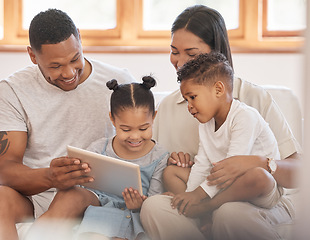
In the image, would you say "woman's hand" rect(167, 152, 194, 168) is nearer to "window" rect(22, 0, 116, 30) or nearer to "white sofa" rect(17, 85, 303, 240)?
"white sofa" rect(17, 85, 303, 240)

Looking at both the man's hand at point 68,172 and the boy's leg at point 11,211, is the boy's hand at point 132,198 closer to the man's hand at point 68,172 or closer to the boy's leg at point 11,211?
the man's hand at point 68,172

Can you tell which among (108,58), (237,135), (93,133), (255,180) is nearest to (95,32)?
(108,58)

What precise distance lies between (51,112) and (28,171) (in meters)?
0.25

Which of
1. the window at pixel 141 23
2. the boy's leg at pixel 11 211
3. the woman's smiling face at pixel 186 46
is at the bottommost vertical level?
the boy's leg at pixel 11 211

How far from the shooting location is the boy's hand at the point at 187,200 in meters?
1.20

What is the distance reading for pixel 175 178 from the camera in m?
1.38

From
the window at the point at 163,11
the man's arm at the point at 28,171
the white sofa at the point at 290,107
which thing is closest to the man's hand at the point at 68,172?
the man's arm at the point at 28,171

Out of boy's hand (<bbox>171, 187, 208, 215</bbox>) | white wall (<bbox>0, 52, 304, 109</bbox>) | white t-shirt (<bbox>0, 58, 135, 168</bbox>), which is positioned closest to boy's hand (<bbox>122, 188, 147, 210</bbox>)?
boy's hand (<bbox>171, 187, 208, 215</bbox>)

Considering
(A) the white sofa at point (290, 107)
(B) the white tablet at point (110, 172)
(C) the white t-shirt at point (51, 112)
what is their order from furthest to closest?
(A) the white sofa at point (290, 107) → (C) the white t-shirt at point (51, 112) → (B) the white tablet at point (110, 172)

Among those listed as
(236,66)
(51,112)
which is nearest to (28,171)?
(51,112)

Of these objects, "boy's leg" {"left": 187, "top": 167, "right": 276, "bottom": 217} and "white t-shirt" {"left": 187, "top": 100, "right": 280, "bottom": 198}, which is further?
"white t-shirt" {"left": 187, "top": 100, "right": 280, "bottom": 198}

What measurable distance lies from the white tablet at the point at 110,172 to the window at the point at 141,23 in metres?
1.39

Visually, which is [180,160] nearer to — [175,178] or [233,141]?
[175,178]

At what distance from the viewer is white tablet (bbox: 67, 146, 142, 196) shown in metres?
1.19
